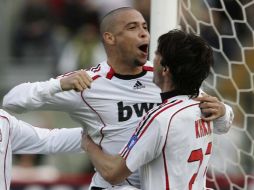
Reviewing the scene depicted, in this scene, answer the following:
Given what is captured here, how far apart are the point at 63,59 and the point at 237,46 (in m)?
2.93

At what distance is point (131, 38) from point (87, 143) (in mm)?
450

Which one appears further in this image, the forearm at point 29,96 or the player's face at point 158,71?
the forearm at point 29,96

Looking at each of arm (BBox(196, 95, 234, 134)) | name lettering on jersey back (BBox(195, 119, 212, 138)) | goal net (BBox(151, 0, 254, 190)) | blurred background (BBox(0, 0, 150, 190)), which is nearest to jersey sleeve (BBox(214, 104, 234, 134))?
arm (BBox(196, 95, 234, 134))

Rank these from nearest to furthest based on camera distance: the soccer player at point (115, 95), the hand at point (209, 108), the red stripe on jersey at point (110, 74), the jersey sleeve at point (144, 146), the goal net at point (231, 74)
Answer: the jersey sleeve at point (144, 146)
the hand at point (209, 108)
the soccer player at point (115, 95)
the red stripe on jersey at point (110, 74)
the goal net at point (231, 74)

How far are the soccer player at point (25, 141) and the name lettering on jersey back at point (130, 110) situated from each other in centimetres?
31

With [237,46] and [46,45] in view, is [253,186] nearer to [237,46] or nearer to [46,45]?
[237,46]

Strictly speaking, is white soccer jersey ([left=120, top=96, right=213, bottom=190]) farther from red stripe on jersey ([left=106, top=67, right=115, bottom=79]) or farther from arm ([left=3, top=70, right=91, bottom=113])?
red stripe on jersey ([left=106, top=67, right=115, bottom=79])

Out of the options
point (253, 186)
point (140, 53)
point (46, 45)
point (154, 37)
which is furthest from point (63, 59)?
point (140, 53)

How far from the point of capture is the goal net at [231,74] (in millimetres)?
4336

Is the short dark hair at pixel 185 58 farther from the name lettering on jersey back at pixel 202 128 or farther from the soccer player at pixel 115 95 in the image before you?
the soccer player at pixel 115 95

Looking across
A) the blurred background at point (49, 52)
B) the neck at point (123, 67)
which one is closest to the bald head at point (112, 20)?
the neck at point (123, 67)

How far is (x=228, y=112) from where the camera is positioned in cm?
309

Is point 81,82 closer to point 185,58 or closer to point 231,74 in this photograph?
point 185,58

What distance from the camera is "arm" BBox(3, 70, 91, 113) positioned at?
287cm
